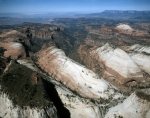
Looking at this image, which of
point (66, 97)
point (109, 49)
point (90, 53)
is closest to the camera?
point (66, 97)

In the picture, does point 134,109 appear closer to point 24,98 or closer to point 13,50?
point 24,98

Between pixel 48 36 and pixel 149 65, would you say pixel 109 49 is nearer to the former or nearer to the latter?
pixel 149 65

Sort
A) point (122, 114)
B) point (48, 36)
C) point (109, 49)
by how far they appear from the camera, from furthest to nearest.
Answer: point (48, 36), point (109, 49), point (122, 114)

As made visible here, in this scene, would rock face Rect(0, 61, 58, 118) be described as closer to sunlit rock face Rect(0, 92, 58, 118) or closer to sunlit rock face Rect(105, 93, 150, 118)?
sunlit rock face Rect(0, 92, 58, 118)

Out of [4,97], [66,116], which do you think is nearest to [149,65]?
[66,116]

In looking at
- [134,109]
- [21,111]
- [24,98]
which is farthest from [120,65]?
[21,111]

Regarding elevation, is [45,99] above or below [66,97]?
above

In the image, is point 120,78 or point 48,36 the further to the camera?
point 48,36
